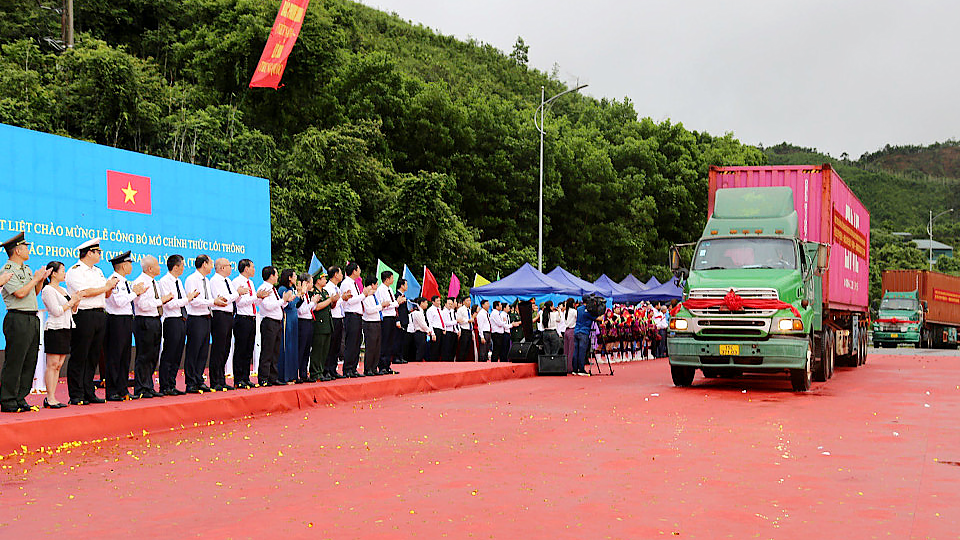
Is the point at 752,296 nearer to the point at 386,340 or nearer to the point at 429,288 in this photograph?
the point at 386,340

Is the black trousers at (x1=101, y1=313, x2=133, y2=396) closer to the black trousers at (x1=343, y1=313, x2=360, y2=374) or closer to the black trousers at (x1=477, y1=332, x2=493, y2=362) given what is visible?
the black trousers at (x1=343, y1=313, x2=360, y2=374)

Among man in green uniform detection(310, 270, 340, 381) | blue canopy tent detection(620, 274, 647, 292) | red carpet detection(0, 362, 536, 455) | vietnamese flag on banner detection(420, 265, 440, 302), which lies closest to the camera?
red carpet detection(0, 362, 536, 455)

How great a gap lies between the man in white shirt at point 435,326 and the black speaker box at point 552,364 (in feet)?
9.28

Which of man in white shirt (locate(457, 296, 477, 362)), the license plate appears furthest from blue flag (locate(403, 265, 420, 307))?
the license plate

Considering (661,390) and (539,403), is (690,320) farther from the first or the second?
(539,403)

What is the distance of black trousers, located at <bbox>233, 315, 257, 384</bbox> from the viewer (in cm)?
1313

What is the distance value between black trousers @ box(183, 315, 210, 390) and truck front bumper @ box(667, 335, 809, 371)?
765cm

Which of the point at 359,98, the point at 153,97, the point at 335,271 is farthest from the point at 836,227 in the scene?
the point at 359,98

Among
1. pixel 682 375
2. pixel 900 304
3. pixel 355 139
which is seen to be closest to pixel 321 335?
pixel 682 375

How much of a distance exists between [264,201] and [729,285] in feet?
29.9

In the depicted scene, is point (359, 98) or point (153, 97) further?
point (359, 98)

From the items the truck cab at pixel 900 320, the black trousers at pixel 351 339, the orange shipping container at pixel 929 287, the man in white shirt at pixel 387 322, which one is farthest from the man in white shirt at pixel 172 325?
the orange shipping container at pixel 929 287

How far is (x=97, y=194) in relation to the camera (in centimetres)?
1450

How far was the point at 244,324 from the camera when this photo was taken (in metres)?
13.1
